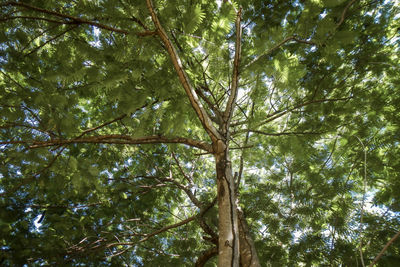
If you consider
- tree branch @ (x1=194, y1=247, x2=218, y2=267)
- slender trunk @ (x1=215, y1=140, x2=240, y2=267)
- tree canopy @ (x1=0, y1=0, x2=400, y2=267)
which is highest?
tree canopy @ (x1=0, y1=0, x2=400, y2=267)

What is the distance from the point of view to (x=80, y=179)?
234 centimetres

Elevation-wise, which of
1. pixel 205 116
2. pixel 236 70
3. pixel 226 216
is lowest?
pixel 226 216

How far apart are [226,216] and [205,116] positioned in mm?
821

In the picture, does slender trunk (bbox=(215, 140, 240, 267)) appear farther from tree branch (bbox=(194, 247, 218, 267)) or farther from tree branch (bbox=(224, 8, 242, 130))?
tree branch (bbox=(194, 247, 218, 267))

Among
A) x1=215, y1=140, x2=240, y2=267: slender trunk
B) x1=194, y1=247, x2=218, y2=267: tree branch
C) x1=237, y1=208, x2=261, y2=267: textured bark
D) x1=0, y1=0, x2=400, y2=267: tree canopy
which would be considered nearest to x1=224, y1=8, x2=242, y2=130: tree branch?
x1=0, y1=0, x2=400, y2=267: tree canopy

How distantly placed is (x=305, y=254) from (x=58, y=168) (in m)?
3.47

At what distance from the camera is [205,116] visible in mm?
1987

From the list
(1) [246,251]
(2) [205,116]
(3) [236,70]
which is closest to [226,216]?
(2) [205,116]

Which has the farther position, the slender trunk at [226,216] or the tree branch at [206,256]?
the tree branch at [206,256]

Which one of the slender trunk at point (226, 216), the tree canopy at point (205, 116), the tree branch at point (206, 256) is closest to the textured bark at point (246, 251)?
the tree canopy at point (205, 116)

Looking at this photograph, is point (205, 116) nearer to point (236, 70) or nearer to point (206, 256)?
point (236, 70)

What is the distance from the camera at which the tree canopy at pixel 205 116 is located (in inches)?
80.9

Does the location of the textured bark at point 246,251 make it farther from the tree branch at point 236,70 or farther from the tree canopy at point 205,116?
the tree branch at point 236,70

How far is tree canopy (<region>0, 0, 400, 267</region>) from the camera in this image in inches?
80.9
